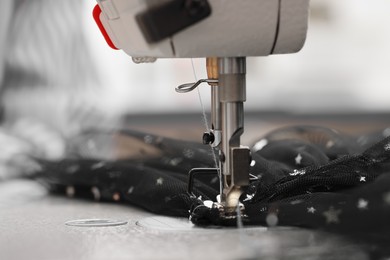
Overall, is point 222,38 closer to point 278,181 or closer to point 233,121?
point 233,121

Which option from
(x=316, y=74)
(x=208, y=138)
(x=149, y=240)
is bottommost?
(x=149, y=240)

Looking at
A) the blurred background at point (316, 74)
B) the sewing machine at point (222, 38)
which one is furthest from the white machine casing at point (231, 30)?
the blurred background at point (316, 74)

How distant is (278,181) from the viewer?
938 mm

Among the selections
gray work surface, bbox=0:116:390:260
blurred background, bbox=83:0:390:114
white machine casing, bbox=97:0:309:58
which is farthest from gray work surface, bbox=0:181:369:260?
blurred background, bbox=83:0:390:114

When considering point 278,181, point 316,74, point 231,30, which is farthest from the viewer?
point 316,74

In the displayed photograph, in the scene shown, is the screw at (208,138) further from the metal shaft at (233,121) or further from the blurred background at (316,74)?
the blurred background at (316,74)

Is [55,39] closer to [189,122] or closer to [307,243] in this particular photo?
[189,122]

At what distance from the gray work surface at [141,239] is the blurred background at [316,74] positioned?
1.91 metres

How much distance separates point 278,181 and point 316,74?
86.2 inches

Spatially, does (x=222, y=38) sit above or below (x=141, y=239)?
above

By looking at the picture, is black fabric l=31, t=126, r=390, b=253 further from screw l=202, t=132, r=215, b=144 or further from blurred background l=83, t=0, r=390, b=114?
blurred background l=83, t=0, r=390, b=114

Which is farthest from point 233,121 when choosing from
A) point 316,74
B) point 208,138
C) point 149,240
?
point 316,74

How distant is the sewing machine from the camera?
76 cm

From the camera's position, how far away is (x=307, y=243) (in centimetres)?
75
